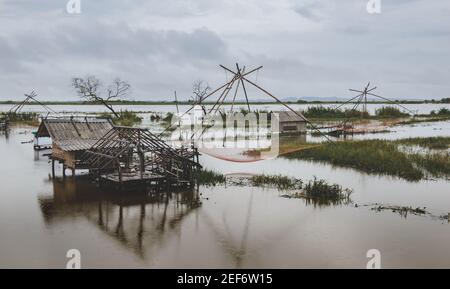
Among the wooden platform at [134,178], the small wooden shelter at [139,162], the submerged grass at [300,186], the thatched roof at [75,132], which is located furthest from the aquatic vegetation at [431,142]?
the thatched roof at [75,132]

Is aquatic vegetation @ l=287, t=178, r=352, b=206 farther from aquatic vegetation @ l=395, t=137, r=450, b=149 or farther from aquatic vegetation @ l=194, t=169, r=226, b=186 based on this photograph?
aquatic vegetation @ l=395, t=137, r=450, b=149

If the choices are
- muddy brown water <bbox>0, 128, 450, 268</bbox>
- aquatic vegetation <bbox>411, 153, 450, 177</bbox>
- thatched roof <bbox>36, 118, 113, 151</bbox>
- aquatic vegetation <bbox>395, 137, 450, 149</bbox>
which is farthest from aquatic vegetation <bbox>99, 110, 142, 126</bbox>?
aquatic vegetation <bbox>411, 153, 450, 177</bbox>

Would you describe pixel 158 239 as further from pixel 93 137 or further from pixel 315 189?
pixel 93 137

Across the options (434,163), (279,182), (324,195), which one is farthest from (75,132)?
(434,163)
